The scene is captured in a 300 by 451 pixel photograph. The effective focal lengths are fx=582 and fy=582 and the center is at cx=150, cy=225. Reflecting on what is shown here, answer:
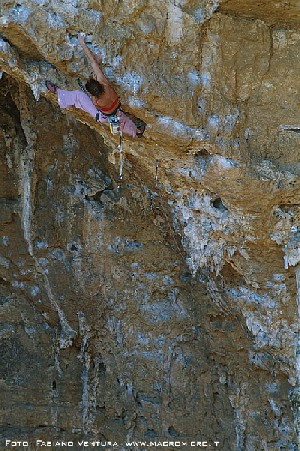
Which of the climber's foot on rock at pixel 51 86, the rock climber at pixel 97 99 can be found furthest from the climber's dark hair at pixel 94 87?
the climber's foot on rock at pixel 51 86

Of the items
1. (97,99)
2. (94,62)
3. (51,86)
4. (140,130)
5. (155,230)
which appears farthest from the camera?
(155,230)

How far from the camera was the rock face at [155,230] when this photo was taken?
3100mm

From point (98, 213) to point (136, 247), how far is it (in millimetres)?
387

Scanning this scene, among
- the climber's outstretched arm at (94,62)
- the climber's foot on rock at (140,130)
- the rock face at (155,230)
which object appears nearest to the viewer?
the climber's outstretched arm at (94,62)

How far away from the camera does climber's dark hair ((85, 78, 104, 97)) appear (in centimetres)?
296

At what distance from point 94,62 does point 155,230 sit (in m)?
1.70

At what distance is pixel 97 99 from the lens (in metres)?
3.04

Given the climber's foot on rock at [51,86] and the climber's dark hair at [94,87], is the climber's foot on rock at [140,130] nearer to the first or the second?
the climber's dark hair at [94,87]

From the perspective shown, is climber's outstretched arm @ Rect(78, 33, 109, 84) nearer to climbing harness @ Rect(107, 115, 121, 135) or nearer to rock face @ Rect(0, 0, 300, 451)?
rock face @ Rect(0, 0, 300, 451)

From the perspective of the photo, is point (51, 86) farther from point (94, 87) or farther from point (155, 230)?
point (155, 230)

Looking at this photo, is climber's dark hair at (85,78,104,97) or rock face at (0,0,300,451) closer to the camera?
climber's dark hair at (85,78,104,97)

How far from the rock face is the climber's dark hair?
12 centimetres

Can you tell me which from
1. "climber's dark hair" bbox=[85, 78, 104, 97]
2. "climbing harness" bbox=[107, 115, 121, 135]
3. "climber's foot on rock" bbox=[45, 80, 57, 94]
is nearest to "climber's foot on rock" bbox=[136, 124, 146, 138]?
"climbing harness" bbox=[107, 115, 121, 135]

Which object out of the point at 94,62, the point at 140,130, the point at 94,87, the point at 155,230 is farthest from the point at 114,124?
the point at 155,230
